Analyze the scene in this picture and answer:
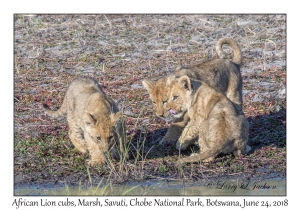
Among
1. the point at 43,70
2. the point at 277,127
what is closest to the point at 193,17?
the point at 43,70

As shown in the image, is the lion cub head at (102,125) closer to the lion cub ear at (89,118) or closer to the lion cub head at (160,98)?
the lion cub ear at (89,118)

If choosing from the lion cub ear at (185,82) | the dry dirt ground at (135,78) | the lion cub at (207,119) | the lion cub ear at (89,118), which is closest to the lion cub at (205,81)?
the lion cub at (207,119)

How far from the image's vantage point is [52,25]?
17359 mm

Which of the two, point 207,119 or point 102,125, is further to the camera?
point 207,119

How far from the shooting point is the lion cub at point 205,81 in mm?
10969

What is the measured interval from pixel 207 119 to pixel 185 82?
2.55ft

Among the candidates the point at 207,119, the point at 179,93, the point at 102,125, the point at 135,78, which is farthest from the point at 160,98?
the point at 135,78

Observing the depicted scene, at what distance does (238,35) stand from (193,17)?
5.10 ft

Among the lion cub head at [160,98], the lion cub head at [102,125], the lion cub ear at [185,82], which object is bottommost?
the lion cub head at [102,125]

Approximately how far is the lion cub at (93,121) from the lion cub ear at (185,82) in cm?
112

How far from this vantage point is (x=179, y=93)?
35.8 ft

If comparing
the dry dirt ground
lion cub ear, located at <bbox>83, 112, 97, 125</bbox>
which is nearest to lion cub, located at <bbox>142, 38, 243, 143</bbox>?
the dry dirt ground

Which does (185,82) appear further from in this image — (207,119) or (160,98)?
(207,119)

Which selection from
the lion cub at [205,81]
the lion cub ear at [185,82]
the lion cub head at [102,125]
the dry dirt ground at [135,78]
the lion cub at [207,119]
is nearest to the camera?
the lion cub head at [102,125]
